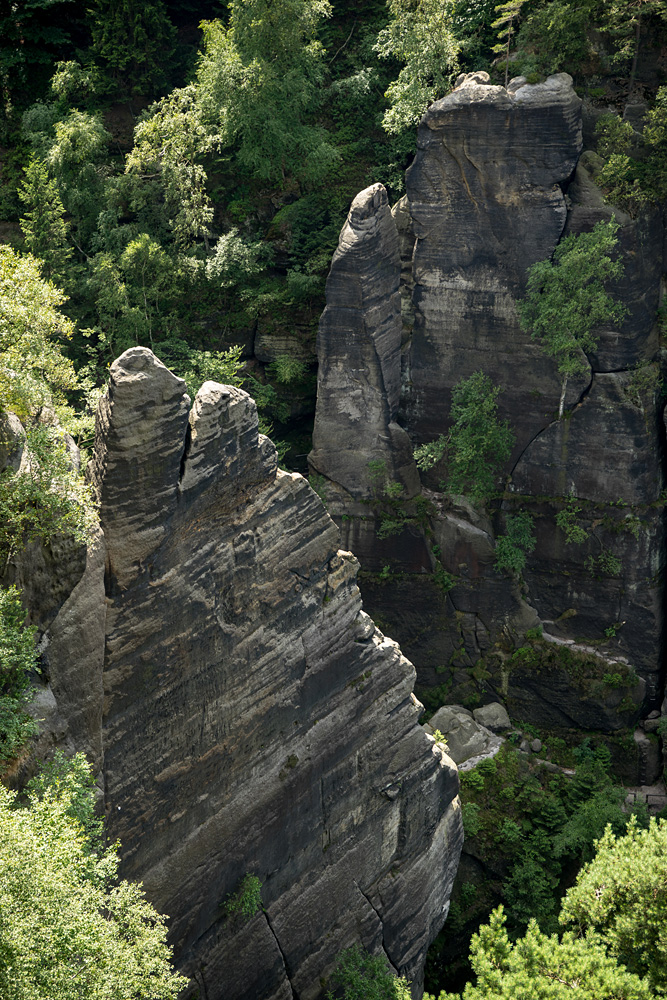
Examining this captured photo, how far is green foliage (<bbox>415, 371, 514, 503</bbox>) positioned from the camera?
34.6 metres

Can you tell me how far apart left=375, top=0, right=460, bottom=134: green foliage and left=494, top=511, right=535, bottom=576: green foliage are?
651 inches

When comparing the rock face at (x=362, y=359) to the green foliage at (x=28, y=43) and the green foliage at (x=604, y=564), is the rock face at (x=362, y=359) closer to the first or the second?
the green foliage at (x=604, y=564)

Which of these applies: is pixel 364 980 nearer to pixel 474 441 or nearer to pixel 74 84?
pixel 474 441

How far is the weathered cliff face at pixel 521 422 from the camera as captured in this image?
32.2 meters

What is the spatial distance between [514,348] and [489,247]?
4073 millimetres

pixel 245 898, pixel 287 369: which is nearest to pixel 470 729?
pixel 245 898

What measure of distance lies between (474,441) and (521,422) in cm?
229

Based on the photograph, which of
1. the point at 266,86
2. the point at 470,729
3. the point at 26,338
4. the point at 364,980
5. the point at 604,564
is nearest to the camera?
the point at 26,338

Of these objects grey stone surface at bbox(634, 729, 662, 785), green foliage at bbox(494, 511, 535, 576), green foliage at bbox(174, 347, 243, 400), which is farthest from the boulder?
green foliage at bbox(174, 347, 243, 400)

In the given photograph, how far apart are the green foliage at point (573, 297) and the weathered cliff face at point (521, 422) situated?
663 millimetres

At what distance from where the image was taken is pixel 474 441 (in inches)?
1366

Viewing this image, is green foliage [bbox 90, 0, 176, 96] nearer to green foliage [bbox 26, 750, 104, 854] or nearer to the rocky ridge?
the rocky ridge

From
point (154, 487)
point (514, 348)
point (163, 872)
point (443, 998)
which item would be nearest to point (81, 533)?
point (154, 487)

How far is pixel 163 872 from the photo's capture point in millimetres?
20203
